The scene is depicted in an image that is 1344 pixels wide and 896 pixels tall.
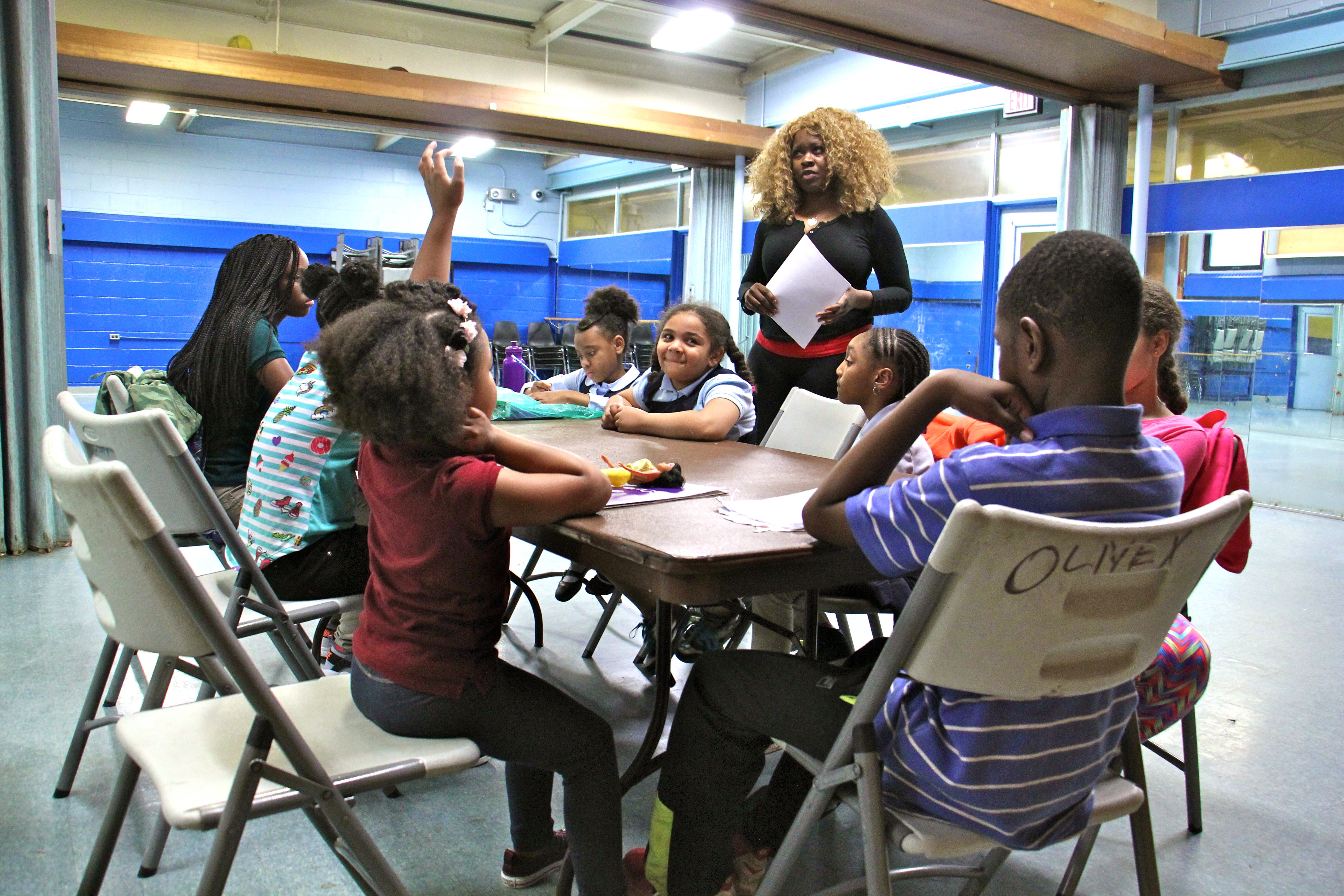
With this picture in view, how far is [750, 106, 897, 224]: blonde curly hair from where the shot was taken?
9.48 feet

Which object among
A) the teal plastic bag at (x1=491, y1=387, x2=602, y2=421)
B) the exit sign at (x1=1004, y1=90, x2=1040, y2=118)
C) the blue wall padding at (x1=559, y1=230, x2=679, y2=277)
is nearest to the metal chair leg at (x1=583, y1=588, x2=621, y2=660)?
the teal plastic bag at (x1=491, y1=387, x2=602, y2=421)

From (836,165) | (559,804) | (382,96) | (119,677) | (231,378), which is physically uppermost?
(382,96)

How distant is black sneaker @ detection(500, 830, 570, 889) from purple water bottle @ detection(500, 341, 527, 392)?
8.67m

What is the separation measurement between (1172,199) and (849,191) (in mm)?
4355

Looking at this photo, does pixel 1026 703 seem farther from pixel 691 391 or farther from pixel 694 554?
pixel 691 391

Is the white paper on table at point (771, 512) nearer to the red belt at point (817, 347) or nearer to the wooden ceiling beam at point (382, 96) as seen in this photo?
the red belt at point (817, 347)

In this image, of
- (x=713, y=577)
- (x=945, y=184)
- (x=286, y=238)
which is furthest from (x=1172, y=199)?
(x=713, y=577)

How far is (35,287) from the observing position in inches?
154

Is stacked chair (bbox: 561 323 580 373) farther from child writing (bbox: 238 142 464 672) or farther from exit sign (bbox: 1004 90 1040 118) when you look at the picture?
child writing (bbox: 238 142 464 672)

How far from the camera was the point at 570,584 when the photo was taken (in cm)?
323

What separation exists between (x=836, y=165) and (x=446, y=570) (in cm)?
207

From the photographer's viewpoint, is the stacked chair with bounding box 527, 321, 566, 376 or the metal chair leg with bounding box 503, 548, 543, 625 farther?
the stacked chair with bounding box 527, 321, 566, 376

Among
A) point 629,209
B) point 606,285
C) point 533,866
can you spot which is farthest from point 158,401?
point 629,209

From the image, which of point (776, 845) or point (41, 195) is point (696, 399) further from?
point (41, 195)
